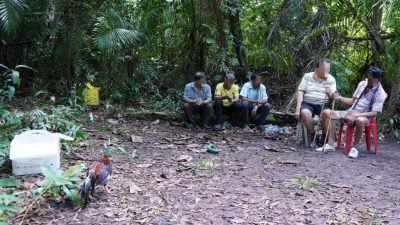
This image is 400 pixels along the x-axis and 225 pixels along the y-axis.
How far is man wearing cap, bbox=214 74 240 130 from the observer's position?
638 centimetres

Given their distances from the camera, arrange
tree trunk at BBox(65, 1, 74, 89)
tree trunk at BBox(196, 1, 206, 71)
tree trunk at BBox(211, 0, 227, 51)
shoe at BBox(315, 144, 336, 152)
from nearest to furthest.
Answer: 1. shoe at BBox(315, 144, 336, 152)
2. tree trunk at BBox(65, 1, 74, 89)
3. tree trunk at BBox(211, 0, 227, 51)
4. tree trunk at BBox(196, 1, 206, 71)

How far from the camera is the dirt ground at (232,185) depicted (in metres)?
2.98

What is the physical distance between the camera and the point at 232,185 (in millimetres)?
3676

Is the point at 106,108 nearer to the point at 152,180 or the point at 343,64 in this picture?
the point at 152,180

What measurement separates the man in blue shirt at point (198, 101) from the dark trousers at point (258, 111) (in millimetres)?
513

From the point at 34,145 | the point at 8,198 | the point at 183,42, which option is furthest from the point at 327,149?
the point at 183,42

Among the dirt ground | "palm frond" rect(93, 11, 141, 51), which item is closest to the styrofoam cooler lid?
the dirt ground

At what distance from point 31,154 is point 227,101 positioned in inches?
136

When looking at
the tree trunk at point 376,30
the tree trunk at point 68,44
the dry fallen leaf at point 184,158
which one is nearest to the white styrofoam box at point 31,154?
the dry fallen leaf at point 184,158

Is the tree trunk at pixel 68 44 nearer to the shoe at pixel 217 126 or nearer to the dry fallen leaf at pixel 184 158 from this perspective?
the shoe at pixel 217 126

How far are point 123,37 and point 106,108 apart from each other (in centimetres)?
116

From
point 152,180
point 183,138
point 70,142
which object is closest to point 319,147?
point 183,138

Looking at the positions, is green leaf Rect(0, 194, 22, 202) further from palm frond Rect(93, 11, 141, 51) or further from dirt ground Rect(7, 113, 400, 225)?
palm frond Rect(93, 11, 141, 51)

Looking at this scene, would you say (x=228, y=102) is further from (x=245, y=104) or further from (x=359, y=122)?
(x=359, y=122)
